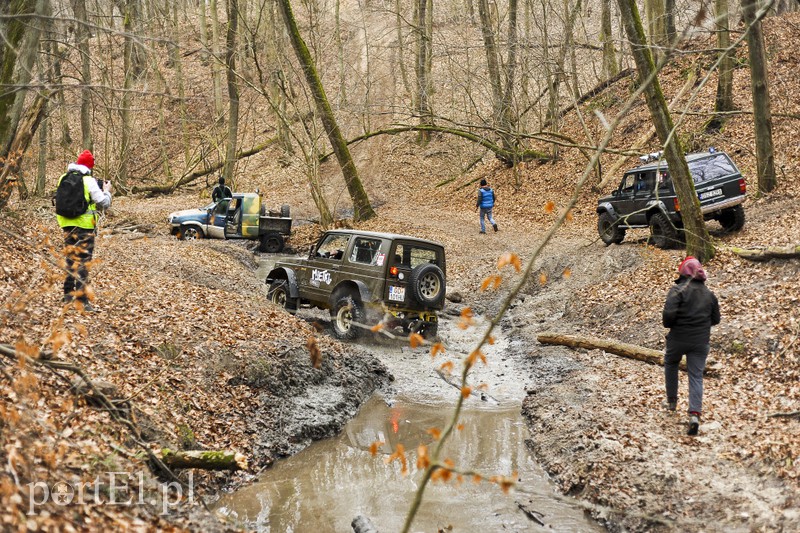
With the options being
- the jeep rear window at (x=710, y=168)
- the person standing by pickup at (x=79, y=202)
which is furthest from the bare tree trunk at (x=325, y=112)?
the person standing by pickup at (x=79, y=202)

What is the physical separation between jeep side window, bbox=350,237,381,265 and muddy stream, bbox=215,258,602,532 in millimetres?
2911

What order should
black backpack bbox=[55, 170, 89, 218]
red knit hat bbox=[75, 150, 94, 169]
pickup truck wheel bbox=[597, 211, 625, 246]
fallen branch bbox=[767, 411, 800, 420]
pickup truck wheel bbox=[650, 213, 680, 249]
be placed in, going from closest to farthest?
fallen branch bbox=[767, 411, 800, 420]
black backpack bbox=[55, 170, 89, 218]
red knit hat bbox=[75, 150, 94, 169]
pickup truck wheel bbox=[650, 213, 680, 249]
pickup truck wheel bbox=[597, 211, 625, 246]

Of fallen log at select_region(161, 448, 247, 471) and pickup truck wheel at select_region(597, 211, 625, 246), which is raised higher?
pickup truck wheel at select_region(597, 211, 625, 246)

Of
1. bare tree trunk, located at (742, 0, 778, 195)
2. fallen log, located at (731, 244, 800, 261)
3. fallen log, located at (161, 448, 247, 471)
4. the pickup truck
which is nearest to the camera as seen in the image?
fallen log, located at (161, 448, 247, 471)

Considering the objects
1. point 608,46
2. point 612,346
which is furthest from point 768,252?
point 608,46

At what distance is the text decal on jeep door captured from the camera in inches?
546

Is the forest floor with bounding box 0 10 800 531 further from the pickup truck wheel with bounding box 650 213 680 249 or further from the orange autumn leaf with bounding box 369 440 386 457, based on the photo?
the orange autumn leaf with bounding box 369 440 386 457

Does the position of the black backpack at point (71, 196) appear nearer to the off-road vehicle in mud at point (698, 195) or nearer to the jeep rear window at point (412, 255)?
the jeep rear window at point (412, 255)

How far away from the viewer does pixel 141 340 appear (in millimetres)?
8852

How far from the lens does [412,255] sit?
1338 centimetres

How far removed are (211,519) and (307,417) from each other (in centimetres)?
343

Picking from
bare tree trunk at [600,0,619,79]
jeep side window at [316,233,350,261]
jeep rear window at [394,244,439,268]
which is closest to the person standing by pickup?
jeep side window at [316,233,350,261]

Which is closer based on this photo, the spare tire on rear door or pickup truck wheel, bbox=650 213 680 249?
the spare tire on rear door

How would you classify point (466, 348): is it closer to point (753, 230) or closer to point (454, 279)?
point (454, 279)
